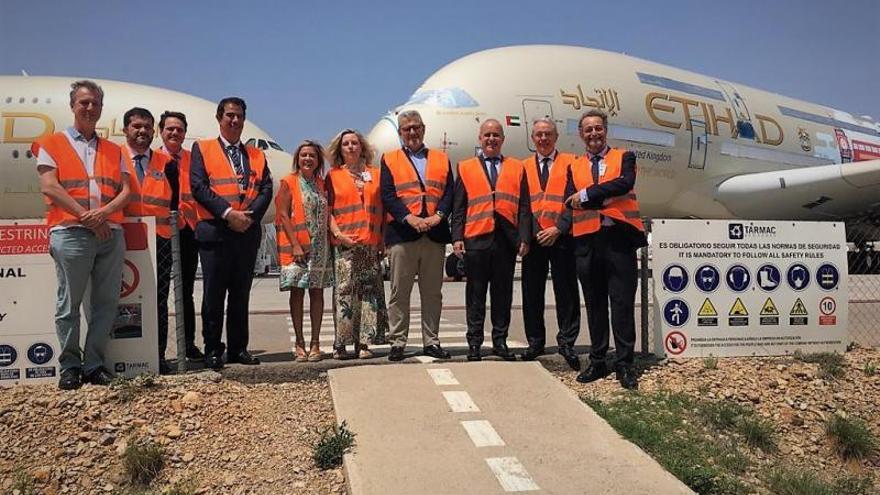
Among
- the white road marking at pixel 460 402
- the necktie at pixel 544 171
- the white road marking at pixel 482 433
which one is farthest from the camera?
the necktie at pixel 544 171

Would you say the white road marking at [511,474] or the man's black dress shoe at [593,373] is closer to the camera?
the white road marking at [511,474]

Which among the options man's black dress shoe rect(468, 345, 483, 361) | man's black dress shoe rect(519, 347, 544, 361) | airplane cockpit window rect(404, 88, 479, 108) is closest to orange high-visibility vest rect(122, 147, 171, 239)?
man's black dress shoe rect(468, 345, 483, 361)

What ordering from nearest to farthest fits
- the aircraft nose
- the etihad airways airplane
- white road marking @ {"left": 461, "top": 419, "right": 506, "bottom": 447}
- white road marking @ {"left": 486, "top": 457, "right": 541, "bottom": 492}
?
white road marking @ {"left": 486, "top": 457, "right": 541, "bottom": 492} → white road marking @ {"left": 461, "top": 419, "right": 506, "bottom": 447} → the aircraft nose → the etihad airways airplane

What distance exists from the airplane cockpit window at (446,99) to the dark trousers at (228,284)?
8.11 m

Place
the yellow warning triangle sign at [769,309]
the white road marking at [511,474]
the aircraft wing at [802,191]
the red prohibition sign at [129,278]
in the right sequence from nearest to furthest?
1. the white road marking at [511,474]
2. the red prohibition sign at [129,278]
3. the yellow warning triangle sign at [769,309]
4. the aircraft wing at [802,191]

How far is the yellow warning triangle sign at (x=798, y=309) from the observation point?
5949 mm

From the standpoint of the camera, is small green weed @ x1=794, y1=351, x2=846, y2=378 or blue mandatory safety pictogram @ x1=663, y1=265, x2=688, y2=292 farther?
blue mandatory safety pictogram @ x1=663, y1=265, x2=688, y2=292

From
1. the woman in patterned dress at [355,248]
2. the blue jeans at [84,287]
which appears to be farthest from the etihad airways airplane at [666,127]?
the blue jeans at [84,287]

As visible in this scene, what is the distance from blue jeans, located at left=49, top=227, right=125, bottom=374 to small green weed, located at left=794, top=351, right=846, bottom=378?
5615 millimetres

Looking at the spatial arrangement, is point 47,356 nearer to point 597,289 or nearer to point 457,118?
point 597,289

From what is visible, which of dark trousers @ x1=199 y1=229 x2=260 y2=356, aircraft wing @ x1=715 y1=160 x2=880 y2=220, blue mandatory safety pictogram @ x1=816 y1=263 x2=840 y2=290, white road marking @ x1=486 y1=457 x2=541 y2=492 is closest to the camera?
white road marking @ x1=486 y1=457 x2=541 y2=492

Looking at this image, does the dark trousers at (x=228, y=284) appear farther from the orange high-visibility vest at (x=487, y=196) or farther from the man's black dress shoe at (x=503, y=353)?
the man's black dress shoe at (x=503, y=353)

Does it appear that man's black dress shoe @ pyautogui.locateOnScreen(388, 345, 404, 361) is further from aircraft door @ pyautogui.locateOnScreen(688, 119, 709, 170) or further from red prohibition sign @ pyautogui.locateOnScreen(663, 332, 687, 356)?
aircraft door @ pyautogui.locateOnScreen(688, 119, 709, 170)

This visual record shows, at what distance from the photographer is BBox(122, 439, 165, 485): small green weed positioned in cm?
371
